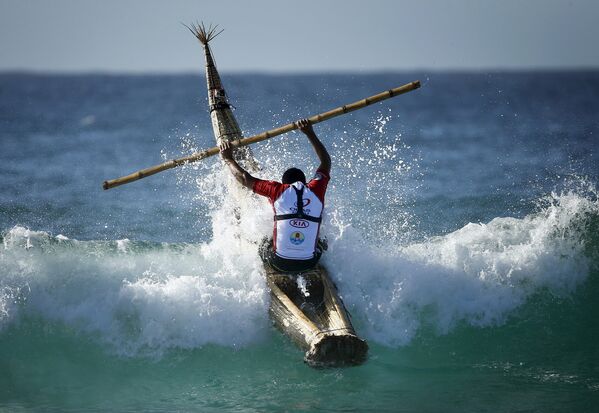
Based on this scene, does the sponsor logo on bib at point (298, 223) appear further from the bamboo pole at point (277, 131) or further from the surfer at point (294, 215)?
the bamboo pole at point (277, 131)

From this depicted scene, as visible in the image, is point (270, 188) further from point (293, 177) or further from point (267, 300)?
point (267, 300)

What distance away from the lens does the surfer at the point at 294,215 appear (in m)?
8.43

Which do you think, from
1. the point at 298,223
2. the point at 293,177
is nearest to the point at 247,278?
the point at 298,223

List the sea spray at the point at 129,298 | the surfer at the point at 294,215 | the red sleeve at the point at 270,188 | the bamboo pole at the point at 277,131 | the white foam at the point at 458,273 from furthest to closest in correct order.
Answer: the white foam at the point at 458,273 < the bamboo pole at the point at 277,131 < the sea spray at the point at 129,298 < the red sleeve at the point at 270,188 < the surfer at the point at 294,215

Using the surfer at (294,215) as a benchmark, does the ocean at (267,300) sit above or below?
below

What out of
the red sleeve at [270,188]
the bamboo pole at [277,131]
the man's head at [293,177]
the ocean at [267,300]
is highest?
the bamboo pole at [277,131]

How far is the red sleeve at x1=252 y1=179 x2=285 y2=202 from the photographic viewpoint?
8555 millimetres

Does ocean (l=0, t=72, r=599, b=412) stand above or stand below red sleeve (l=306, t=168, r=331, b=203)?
below

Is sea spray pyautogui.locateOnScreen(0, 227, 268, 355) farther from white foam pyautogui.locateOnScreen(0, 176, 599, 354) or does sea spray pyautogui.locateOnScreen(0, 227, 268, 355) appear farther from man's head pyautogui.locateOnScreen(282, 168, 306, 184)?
man's head pyautogui.locateOnScreen(282, 168, 306, 184)

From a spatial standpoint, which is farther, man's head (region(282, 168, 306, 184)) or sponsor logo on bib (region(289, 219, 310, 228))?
man's head (region(282, 168, 306, 184))

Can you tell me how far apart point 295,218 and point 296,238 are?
0.73 feet

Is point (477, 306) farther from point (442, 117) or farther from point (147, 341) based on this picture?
point (442, 117)

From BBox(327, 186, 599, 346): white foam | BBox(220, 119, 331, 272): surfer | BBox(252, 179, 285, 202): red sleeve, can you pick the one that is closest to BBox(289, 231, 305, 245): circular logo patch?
BBox(220, 119, 331, 272): surfer

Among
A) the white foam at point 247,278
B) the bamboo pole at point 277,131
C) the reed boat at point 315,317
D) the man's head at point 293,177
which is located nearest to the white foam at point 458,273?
the white foam at point 247,278
